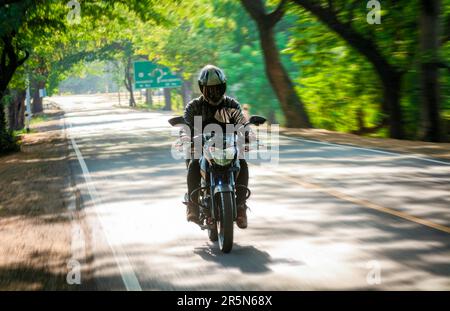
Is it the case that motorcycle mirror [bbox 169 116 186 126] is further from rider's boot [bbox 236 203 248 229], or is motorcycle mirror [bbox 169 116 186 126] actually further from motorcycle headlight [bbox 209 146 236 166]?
rider's boot [bbox 236 203 248 229]

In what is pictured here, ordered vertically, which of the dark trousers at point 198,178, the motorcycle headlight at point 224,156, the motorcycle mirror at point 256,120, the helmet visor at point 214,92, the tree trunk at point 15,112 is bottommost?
the tree trunk at point 15,112

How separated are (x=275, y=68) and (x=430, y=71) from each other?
1062cm

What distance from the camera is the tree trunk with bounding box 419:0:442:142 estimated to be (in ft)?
71.3

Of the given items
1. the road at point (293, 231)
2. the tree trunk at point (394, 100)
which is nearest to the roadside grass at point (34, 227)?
the road at point (293, 231)

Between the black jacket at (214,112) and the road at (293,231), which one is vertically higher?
the black jacket at (214,112)

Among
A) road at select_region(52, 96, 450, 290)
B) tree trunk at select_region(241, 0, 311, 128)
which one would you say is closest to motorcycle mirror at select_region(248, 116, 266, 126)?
road at select_region(52, 96, 450, 290)

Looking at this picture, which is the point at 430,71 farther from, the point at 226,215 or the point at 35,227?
the point at 226,215

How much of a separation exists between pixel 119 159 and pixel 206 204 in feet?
37.7

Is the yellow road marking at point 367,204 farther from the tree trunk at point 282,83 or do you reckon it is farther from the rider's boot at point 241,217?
the tree trunk at point 282,83

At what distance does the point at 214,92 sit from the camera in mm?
7617

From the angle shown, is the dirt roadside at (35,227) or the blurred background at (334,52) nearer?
the dirt roadside at (35,227)

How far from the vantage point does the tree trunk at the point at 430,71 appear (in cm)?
2173

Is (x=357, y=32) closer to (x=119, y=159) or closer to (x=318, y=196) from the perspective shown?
(x=119, y=159)
